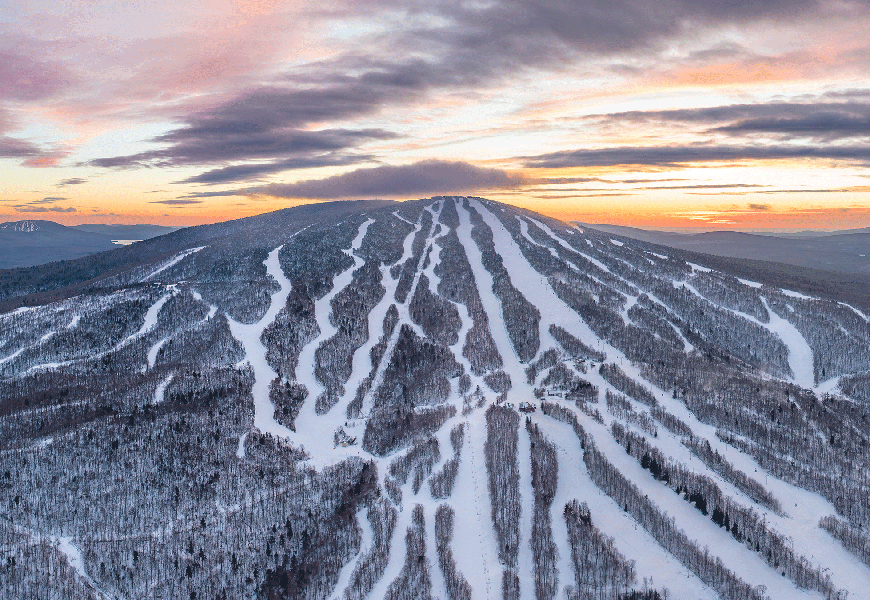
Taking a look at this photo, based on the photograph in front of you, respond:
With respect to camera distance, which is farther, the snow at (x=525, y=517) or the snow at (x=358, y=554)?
the snow at (x=358, y=554)

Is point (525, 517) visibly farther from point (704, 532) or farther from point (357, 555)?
point (704, 532)

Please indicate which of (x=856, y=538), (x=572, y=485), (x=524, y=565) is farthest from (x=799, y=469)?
(x=524, y=565)

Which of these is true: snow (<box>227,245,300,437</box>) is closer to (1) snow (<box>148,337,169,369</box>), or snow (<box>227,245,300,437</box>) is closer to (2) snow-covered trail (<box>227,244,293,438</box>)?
(2) snow-covered trail (<box>227,244,293,438</box>)

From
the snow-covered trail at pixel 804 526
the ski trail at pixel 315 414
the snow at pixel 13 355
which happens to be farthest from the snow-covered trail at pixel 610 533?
the snow at pixel 13 355

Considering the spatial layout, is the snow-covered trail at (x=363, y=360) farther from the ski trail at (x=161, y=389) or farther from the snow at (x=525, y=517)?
the ski trail at (x=161, y=389)

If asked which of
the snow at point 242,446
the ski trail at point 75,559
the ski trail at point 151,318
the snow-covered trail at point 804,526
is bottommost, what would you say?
the snow-covered trail at point 804,526

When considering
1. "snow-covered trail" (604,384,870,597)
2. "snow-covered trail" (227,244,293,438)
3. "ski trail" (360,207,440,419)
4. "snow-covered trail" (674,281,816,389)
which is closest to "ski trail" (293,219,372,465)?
"snow-covered trail" (227,244,293,438)

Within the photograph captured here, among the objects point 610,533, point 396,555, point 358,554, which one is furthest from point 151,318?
point 610,533
